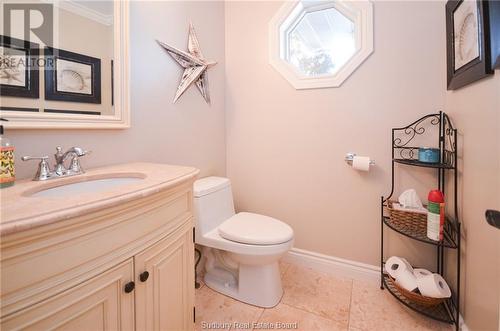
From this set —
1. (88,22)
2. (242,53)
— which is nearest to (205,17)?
(242,53)

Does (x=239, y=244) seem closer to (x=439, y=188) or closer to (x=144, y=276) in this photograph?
(x=144, y=276)

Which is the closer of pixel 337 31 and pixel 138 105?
pixel 138 105

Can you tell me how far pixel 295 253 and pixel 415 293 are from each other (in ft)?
2.72

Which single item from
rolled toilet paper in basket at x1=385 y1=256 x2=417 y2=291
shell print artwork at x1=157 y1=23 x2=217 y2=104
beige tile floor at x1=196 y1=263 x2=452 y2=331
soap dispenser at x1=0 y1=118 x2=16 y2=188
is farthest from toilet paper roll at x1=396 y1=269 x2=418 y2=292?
soap dispenser at x1=0 y1=118 x2=16 y2=188

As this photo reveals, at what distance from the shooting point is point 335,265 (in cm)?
179

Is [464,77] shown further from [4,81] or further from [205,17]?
[4,81]

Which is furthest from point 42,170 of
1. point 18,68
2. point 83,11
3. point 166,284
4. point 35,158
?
point 83,11

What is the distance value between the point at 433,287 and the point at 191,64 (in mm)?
1931

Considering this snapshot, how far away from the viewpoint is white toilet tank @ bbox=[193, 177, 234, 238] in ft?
4.83

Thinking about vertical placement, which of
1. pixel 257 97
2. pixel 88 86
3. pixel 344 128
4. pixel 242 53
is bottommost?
pixel 344 128

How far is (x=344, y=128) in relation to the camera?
5.51 ft

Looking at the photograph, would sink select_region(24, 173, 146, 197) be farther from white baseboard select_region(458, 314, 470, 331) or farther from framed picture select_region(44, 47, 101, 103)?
white baseboard select_region(458, 314, 470, 331)

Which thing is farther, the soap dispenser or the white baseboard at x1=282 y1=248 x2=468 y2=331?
the white baseboard at x1=282 y1=248 x2=468 y2=331

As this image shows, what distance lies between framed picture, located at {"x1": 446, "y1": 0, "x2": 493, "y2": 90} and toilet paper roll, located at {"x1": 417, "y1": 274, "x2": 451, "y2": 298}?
3.37ft
